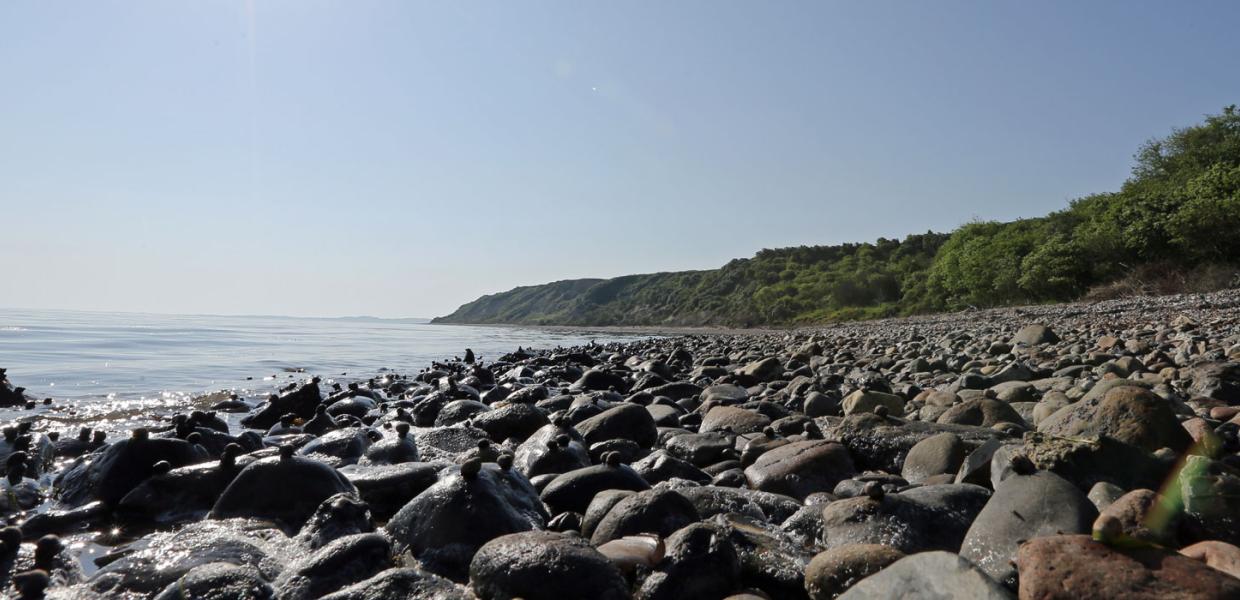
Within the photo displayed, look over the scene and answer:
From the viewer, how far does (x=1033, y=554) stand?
240 cm

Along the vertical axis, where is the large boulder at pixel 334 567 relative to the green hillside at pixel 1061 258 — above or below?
below

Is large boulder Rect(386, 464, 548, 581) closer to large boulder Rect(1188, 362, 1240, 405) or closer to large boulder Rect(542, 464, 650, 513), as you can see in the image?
large boulder Rect(542, 464, 650, 513)

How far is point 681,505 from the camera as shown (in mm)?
3490

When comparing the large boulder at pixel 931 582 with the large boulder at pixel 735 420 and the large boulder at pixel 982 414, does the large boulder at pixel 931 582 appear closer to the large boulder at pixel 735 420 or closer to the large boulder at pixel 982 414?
the large boulder at pixel 982 414

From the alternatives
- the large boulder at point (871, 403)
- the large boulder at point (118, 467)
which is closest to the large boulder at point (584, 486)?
the large boulder at point (118, 467)

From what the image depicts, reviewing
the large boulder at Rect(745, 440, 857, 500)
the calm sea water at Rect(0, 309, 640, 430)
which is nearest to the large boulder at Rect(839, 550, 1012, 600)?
the large boulder at Rect(745, 440, 857, 500)

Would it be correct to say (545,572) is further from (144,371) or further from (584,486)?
(144,371)

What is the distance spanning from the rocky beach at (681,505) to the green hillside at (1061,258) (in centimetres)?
2593

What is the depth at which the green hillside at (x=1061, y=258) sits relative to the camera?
A: 27.5m

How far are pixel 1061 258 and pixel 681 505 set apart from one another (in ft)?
120

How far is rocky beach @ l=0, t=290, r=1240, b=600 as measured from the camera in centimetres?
275

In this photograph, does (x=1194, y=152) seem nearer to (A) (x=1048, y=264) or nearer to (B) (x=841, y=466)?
(A) (x=1048, y=264)

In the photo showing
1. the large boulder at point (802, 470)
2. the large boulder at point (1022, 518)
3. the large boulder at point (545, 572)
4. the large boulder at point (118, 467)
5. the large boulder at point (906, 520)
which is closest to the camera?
the large boulder at point (545, 572)

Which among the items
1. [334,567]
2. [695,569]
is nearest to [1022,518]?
[695,569]
